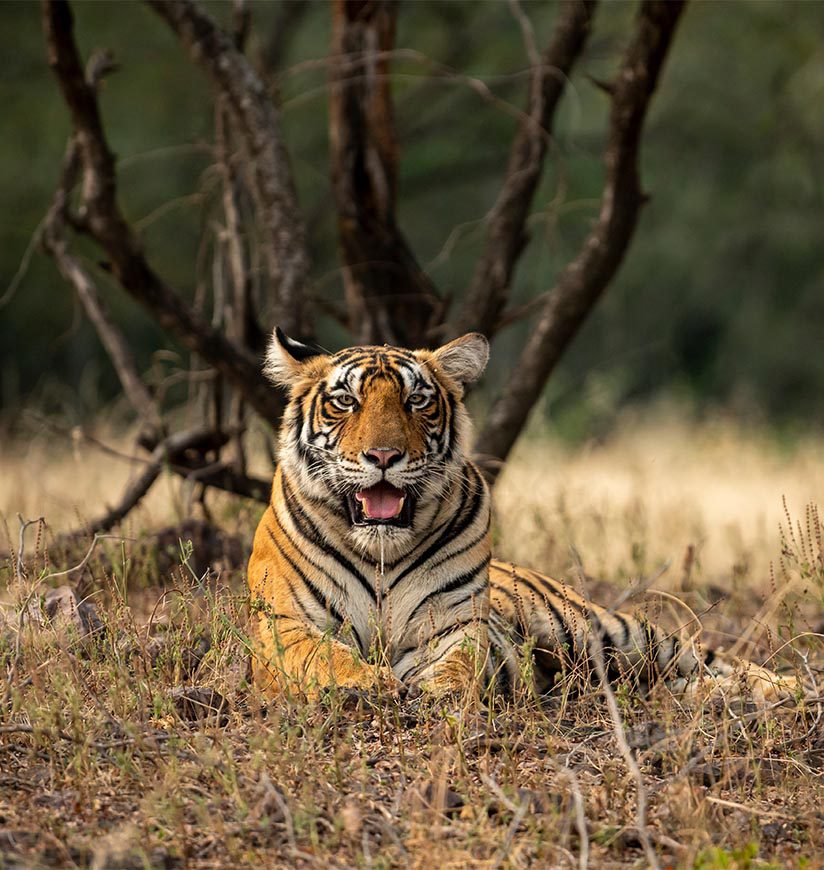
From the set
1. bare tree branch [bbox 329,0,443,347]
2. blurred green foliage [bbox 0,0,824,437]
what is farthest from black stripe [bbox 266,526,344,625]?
blurred green foliage [bbox 0,0,824,437]

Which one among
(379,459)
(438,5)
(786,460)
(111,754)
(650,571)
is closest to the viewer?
(111,754)

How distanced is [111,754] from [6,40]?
13840 mm

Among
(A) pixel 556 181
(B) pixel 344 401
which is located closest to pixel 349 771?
(B) pixel 344 401

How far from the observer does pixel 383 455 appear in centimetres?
431

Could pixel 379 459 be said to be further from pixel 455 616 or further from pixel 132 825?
pixel 132 825

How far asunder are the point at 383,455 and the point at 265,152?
3.13 meters

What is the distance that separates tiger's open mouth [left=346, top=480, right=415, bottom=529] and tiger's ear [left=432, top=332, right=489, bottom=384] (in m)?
0.59

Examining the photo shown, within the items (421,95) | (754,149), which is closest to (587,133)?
(754,149)

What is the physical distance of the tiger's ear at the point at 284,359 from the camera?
15.9 feet

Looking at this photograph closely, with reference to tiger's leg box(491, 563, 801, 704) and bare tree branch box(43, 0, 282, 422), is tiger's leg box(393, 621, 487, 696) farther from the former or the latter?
bare tree branch box(43, 0, 282, 422)

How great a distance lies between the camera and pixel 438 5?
15125mm

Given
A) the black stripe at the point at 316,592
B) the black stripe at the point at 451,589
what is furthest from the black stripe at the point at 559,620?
the black stripe at the point at 316,592

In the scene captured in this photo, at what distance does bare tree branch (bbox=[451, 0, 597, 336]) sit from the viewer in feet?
24.2

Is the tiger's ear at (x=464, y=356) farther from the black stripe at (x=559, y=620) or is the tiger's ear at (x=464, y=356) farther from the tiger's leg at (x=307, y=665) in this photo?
the tiger's leg at (x=307, y=665)
